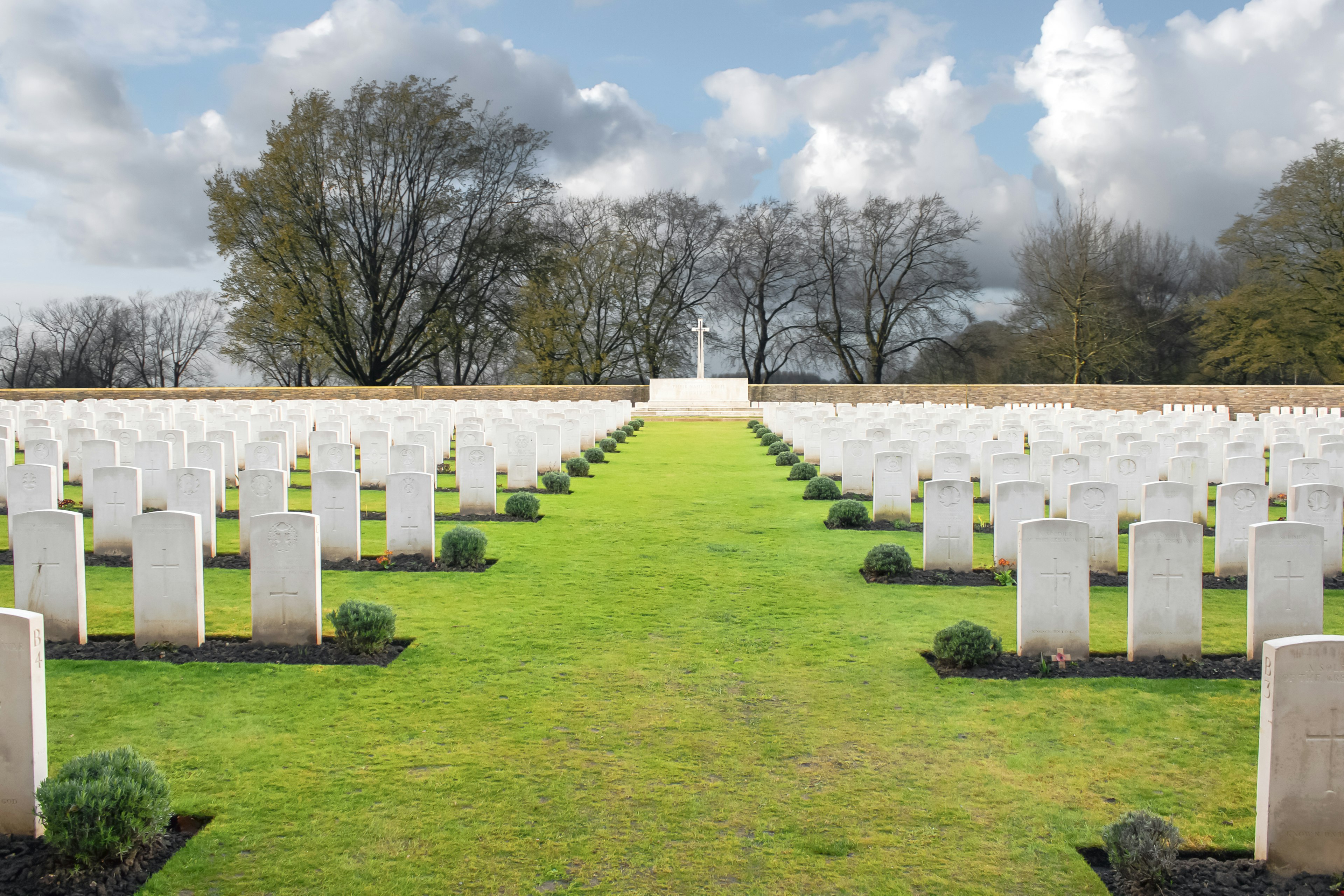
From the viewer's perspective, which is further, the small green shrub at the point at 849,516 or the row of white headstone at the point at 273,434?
the row of white headstone at the point at 273,434

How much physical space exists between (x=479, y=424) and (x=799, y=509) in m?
6.90

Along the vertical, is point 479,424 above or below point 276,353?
below

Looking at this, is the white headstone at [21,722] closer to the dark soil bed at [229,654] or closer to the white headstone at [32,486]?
the dark soil bed at [229,654]

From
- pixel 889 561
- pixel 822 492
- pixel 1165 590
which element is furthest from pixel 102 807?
pixel 822 492

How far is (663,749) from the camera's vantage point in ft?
13.2

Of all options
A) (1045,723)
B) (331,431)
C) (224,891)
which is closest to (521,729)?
(224,891)

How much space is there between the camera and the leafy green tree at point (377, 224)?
118 ft

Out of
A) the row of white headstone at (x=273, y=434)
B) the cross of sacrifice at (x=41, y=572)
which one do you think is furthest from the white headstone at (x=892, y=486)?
the cross of sacrifice at (x=41, y=572)

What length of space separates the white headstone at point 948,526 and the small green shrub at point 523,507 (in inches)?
184

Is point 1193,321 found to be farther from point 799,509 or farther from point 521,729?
point 521,729

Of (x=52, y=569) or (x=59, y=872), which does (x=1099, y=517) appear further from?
(x=52, y=569)

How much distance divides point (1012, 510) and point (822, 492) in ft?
14.7

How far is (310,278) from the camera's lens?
37125 millimetres

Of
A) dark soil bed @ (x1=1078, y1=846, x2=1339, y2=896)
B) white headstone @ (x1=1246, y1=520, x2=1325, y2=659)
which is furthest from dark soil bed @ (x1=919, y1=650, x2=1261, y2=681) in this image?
dark soil bed @ (x1=1078, y1=846, x2=1339, y2=896)
